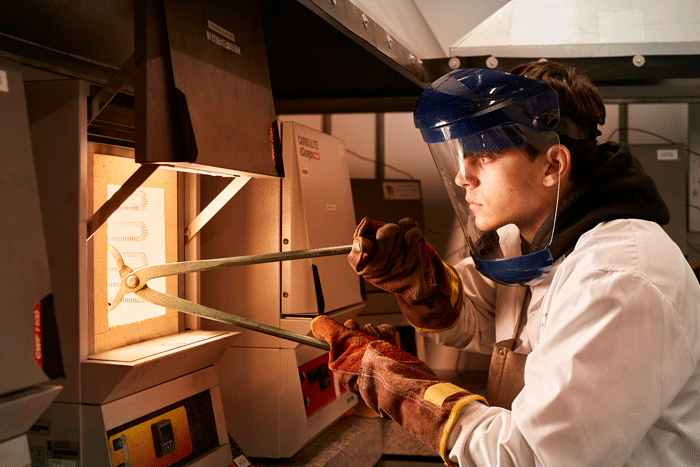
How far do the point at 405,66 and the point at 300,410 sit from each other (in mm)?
1081

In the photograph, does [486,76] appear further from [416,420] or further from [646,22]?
[646,22]

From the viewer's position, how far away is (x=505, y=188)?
1.23m

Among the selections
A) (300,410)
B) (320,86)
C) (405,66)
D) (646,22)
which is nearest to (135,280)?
(300,410)

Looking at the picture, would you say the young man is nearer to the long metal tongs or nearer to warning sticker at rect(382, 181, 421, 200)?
the long metal tongs

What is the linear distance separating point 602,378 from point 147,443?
2.96 ft

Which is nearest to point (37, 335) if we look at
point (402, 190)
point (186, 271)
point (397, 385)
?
point (186, 271)

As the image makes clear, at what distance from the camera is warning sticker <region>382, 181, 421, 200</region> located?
2.48 meters

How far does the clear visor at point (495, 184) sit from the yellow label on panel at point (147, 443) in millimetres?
797

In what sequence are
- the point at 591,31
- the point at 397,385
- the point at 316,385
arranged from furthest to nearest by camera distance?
the point at 591,31, the point at 316,385, the point at 397,385

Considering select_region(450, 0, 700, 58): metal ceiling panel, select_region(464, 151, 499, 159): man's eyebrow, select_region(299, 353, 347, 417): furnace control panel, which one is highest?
select_region(450, 0, 700, 58): metal ceiling panel

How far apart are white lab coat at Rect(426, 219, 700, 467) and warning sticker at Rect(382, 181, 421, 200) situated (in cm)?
139

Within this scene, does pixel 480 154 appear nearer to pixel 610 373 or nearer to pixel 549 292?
pixel 549 292

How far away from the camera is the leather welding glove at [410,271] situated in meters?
1.29

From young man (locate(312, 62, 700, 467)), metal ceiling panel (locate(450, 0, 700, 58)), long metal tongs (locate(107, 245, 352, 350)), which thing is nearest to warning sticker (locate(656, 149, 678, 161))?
metal ceiling panel (locate(450, 0, 700, 58))
